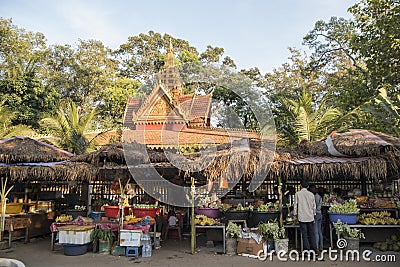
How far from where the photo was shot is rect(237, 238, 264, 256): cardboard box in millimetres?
7406

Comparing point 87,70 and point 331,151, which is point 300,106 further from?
point 87,70

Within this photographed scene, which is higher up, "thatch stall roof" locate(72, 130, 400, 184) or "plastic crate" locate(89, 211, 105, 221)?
"thatch stall roof" locate(72, 130, 400, 184)

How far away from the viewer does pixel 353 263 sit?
6664 mm

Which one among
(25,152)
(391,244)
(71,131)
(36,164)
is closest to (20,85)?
(71,131)

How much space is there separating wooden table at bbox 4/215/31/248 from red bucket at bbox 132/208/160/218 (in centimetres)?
283

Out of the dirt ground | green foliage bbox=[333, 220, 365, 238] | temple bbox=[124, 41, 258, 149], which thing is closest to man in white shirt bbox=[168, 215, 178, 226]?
the dirt ground

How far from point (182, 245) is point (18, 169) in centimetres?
469

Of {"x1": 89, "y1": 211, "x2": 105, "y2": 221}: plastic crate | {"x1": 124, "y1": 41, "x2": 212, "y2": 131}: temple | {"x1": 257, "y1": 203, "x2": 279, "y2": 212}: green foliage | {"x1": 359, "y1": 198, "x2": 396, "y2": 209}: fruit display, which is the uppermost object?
{"x1": 124, "y1": 41, "x2": 212, "y2": 131}: temple

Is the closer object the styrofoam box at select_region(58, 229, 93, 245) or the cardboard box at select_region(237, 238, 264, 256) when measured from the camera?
the cardboard box at select_region(237, 238, 264, 256)

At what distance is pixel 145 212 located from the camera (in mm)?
9664

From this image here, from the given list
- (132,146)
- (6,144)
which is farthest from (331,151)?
(6,144)

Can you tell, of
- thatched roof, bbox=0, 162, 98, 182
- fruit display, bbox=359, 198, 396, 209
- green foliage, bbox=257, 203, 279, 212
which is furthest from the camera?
thatched roof, bbox=0, 162, 98, 182

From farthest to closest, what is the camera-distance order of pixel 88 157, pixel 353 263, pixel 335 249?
pixel 88 157
pixel 335 249
pixel 353 263

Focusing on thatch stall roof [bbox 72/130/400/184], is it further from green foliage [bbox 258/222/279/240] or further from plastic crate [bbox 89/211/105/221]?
plastic crate [bbox 89/211/105/221]
